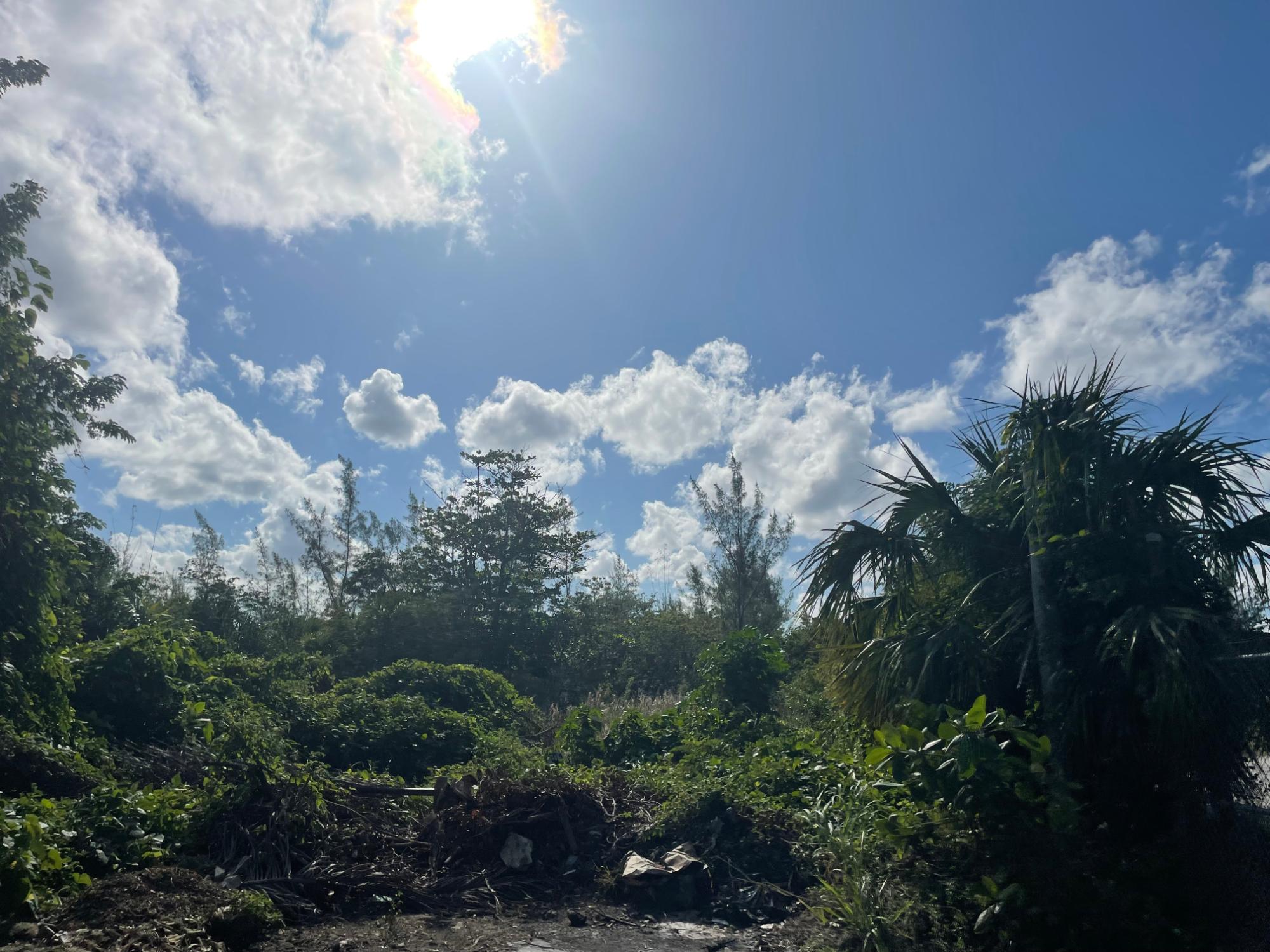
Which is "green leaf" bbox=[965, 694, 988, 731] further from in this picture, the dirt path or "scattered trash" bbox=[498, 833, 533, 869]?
"scattered trash" bbox=[498, 833, 533, 869]

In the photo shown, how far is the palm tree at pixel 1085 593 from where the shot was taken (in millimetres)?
5023

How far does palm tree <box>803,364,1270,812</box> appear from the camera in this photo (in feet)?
16.5

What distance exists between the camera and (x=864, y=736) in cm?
744

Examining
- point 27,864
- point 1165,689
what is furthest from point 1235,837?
point 27,864

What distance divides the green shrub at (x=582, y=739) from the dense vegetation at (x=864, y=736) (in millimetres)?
50

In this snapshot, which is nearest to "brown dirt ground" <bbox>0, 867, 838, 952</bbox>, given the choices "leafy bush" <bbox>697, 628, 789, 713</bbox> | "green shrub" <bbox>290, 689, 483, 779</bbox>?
"green shrub" <bbox>290, 689, 483, 779</bbox>

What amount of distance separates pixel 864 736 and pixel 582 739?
13.0 feet

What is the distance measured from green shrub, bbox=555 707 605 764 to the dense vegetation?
0.16 ft

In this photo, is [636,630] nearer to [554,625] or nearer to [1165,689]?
[554,625]

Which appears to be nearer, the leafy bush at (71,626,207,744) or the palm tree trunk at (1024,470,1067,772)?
the palm tree trunk at (1024,470,1067,772)

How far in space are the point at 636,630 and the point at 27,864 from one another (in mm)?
18494

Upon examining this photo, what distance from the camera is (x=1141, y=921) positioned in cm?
416

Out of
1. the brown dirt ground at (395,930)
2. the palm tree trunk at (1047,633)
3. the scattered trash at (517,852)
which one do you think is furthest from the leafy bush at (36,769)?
the palm tree trunk at (1047,633)

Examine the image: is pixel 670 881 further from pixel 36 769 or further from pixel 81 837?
pixel 36 769
